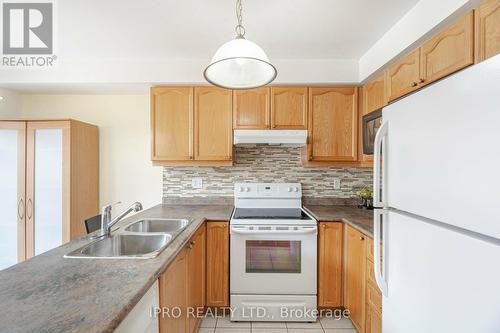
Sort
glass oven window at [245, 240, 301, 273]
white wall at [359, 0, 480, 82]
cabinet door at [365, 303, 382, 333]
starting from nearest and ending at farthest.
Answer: white wall at [359, 0, 480, 82]
cabinet door at [365, 303, 382, 333]
glass oven window at [245, 240, 301, 273]

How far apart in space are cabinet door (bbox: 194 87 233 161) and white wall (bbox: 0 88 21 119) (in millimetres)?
2052

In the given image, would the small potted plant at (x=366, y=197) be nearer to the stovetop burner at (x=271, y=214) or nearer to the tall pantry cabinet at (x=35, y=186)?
the stovetop burner at (x=271, y=214)

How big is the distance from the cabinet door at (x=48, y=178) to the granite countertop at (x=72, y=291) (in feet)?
4.55

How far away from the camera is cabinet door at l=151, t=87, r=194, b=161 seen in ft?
8.11

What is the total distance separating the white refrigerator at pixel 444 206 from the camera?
646mm

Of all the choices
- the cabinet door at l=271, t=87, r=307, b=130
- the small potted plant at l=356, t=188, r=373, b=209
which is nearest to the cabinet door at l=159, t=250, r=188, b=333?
the cabinet door at l=271, t=87, r=307, b=130

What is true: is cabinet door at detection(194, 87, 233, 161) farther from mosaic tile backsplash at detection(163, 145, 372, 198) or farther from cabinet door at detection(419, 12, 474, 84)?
cabinet door at detection(419, 12, 474, 84)

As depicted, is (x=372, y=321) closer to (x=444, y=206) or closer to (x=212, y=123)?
(x=444, y=206)

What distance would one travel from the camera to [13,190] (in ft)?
7.77

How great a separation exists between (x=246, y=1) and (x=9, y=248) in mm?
3073

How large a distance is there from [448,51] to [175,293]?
1953mm

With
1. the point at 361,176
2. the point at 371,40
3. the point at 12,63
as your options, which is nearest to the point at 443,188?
the point at 371,40

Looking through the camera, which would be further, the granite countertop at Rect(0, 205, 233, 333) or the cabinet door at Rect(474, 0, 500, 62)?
the cabinet door at Rect(474, 0, 500, 62)

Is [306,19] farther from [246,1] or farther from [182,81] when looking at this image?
[182,81]
